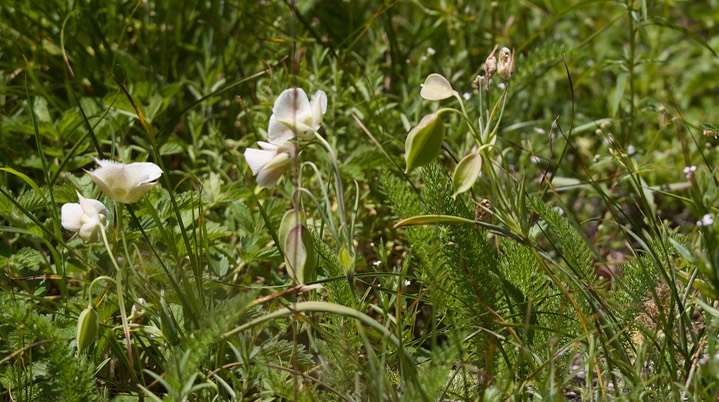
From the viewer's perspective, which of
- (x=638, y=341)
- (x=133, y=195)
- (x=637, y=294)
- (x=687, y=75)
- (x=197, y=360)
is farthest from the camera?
(x=687, y=75)

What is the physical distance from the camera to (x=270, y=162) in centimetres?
127

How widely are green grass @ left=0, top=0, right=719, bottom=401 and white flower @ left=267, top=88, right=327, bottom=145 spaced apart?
0.03 m

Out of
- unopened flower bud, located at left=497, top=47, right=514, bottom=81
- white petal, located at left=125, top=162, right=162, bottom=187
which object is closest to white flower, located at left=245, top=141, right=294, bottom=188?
white petal, located at left=125, top=162, right=162, bottom=187

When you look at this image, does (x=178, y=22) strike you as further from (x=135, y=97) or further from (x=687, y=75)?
(x=687, y=75)

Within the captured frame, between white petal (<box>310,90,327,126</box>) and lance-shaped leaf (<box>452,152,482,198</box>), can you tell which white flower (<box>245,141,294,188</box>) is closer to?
white petal (<box>310,90,327,126</box>)

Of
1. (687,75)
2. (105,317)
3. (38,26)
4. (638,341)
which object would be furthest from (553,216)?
(687,75)

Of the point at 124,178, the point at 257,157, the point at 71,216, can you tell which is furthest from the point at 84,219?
the point at 257,157

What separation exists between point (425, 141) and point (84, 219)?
1.72 feet

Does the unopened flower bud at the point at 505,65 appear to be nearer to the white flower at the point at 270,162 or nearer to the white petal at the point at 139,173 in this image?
the white flower at the point at 270,162

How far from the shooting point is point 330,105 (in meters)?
2.13

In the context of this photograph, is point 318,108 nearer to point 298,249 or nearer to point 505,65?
point 298,249

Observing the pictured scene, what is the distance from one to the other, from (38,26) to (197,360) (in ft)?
4.36

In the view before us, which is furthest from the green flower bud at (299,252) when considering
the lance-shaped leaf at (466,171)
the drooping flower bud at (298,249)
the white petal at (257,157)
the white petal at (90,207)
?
the white petal at (90,207)

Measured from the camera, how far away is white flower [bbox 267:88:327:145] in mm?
1287
